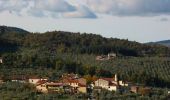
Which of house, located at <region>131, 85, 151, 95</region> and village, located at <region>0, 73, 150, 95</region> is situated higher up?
village, located at <region>0, 73, 150, 95</region>

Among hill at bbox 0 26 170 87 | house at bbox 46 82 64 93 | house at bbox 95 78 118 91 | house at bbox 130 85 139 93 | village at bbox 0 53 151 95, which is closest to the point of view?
house at bbox 46 82 64 93

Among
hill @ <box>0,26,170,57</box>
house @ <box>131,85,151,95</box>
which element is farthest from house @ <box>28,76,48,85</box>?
hill @ <box>0,26,170,57</box>

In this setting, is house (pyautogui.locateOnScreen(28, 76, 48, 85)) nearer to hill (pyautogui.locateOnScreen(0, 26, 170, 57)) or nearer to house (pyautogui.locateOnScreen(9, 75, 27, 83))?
house (pyautogui.locateOnScreen(9, 75, 27, 83))

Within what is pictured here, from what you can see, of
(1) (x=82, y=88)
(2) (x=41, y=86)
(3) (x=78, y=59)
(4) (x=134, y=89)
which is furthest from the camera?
(3) (x=78, y=59)

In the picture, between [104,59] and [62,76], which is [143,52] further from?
[62,76]

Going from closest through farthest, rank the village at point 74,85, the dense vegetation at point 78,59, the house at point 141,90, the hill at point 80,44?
the village at point 74,85
the house at point 141,90
the dense vegetation at point 78,59
the hill at point 80,44

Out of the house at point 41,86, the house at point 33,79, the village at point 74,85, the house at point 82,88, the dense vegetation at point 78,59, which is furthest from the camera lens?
the dense vegetation at point 78,59

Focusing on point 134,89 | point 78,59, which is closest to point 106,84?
point 134,89

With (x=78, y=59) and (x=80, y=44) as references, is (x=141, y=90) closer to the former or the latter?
(x=78, y=59)

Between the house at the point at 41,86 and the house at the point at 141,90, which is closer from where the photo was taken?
the house at the point at 41,86

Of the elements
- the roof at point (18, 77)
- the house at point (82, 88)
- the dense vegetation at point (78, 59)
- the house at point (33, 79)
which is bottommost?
the house at point (82, 88)

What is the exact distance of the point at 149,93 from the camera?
66875 millimetres

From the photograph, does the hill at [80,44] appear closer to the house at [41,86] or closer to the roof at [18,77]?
the roof at [18,77]

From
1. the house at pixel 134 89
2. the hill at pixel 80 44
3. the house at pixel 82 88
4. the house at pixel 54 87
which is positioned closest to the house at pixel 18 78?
the house at pixel 54 87
